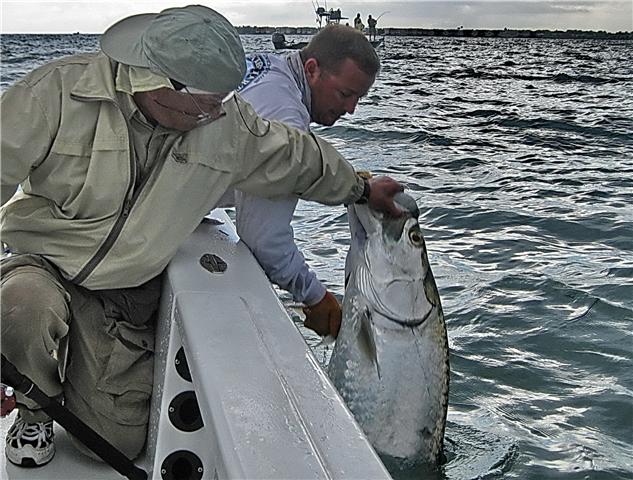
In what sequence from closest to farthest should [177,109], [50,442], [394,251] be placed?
[177,109] → [50,442] → [394,251]

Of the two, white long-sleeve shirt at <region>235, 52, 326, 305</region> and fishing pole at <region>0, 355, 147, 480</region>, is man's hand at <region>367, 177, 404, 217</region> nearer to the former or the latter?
white long-sleeve shirt at <region>235, 52, 326, 305</region>

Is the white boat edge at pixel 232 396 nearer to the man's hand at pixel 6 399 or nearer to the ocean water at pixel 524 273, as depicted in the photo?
the man's hand at pixel 6 399

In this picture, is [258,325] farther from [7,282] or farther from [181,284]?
[7,282]

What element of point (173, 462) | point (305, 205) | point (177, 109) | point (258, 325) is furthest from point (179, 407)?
point (305, 205)

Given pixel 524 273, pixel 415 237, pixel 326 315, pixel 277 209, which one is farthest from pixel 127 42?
pixel 524 273

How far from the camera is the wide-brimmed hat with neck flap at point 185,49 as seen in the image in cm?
268

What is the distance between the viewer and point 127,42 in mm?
2771

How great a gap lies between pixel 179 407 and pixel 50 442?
56 cm

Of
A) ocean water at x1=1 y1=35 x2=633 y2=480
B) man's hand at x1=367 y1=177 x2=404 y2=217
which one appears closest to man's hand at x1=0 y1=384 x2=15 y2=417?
ocean water at x1=1 y1=35 x2=633 y2=480

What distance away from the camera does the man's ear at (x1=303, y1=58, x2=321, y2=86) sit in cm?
398

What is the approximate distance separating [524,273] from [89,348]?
186 inches

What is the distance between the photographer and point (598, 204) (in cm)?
941

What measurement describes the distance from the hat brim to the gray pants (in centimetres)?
71

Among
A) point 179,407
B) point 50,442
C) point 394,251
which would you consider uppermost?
point 394,251
